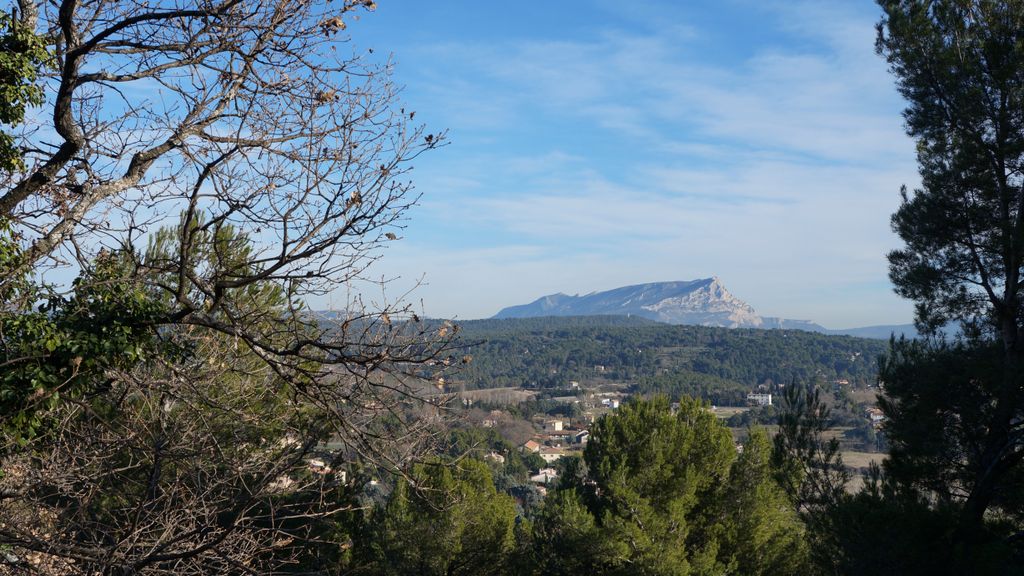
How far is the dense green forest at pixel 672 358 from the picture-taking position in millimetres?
93938

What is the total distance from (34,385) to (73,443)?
1.67 metres

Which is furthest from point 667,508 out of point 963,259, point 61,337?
point 61,337

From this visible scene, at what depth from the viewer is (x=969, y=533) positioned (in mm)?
6902

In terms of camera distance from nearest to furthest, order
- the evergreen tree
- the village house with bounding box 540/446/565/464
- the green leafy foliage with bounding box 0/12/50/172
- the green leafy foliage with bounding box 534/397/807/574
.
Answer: the green leafy foliage with bounding box 0/12/50/172, the evergreen tree, the green leafy foliage with bounding box 534/397/807/574, the village house with bounding box 540/446/565/464

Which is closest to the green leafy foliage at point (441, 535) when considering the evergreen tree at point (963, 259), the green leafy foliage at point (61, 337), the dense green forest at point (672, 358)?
the evergreen tree at point (963, 259)

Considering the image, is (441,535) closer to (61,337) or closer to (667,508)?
(667,508)

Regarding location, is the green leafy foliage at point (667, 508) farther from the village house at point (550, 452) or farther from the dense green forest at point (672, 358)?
the dense green forest at point (672, 358)

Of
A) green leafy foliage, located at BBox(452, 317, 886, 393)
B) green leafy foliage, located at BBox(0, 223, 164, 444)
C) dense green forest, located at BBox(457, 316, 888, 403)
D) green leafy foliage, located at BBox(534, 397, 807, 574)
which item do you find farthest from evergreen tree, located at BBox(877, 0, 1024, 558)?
dense green forest, located at BBox(457, 316, 888, 403)

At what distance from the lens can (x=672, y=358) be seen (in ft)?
379

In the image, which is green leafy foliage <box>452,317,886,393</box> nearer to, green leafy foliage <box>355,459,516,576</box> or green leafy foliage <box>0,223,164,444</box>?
green leafy foliage <box>355,459,516,576</box>

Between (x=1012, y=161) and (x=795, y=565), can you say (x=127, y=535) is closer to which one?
A: (x=1012, y=161)

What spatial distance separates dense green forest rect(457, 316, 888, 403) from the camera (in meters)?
93.9

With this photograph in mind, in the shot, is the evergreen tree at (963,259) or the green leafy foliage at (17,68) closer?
the green leafy foliage at (17,68)

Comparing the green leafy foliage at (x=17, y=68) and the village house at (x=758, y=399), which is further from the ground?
the green leafy foliage at (x=17, y=68)
